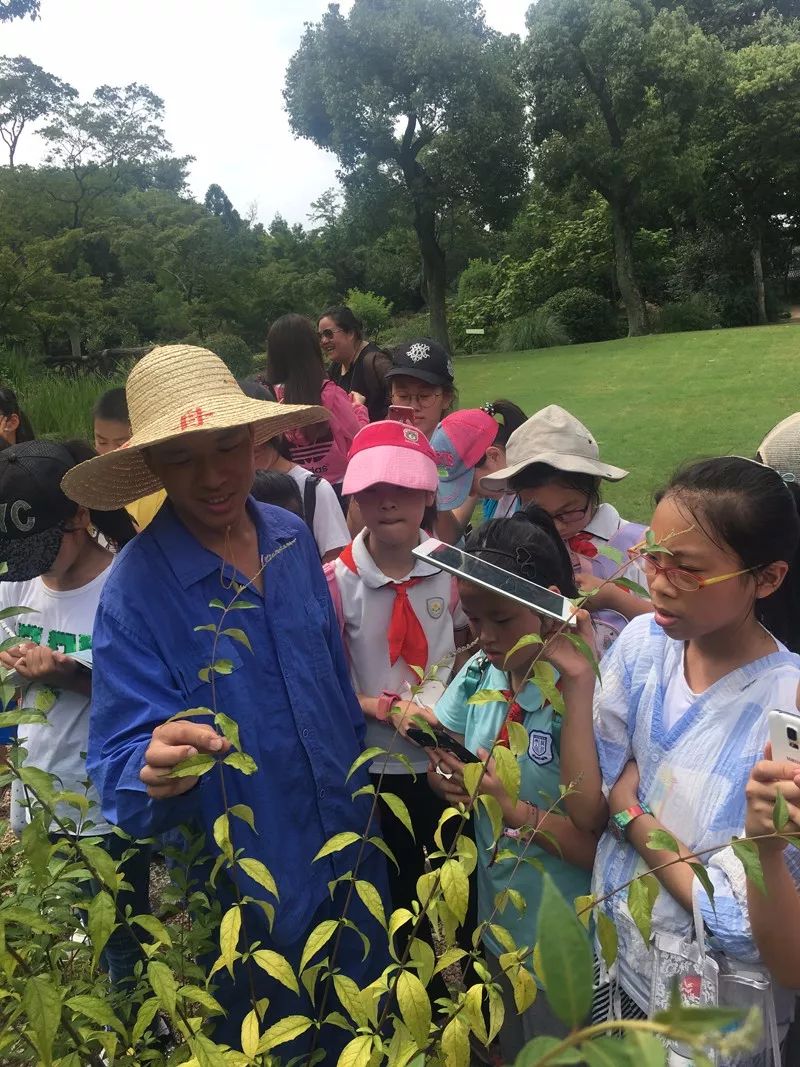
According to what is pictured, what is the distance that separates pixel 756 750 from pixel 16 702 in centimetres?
202

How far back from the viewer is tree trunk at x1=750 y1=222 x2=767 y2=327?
76.9 feet

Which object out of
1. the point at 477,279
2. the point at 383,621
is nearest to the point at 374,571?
the point at 383,621

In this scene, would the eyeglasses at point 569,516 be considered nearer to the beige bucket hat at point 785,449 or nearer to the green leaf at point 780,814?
the beige bucket hat at point 785,449

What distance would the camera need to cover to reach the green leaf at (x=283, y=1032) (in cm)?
107

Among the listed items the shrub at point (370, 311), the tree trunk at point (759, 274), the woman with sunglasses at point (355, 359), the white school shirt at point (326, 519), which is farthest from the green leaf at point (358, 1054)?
the shrub at point (370, 311)

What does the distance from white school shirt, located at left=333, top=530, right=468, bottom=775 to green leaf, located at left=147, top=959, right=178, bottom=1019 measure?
111 centimetres

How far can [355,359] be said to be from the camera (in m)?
4.97

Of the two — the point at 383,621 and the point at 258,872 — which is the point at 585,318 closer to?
the point at 383,621

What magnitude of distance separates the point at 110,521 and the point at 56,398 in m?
5.39

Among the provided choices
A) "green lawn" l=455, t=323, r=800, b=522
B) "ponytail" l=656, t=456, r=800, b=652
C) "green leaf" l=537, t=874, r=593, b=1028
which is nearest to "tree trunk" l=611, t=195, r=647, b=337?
"green lawn" l=455, t=323, r=800, b=522

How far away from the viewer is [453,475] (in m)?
3.45

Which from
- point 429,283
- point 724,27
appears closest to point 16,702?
point 429,283

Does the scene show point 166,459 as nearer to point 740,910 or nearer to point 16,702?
point 16,702

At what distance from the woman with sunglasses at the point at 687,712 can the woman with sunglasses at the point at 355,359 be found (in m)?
3.20
